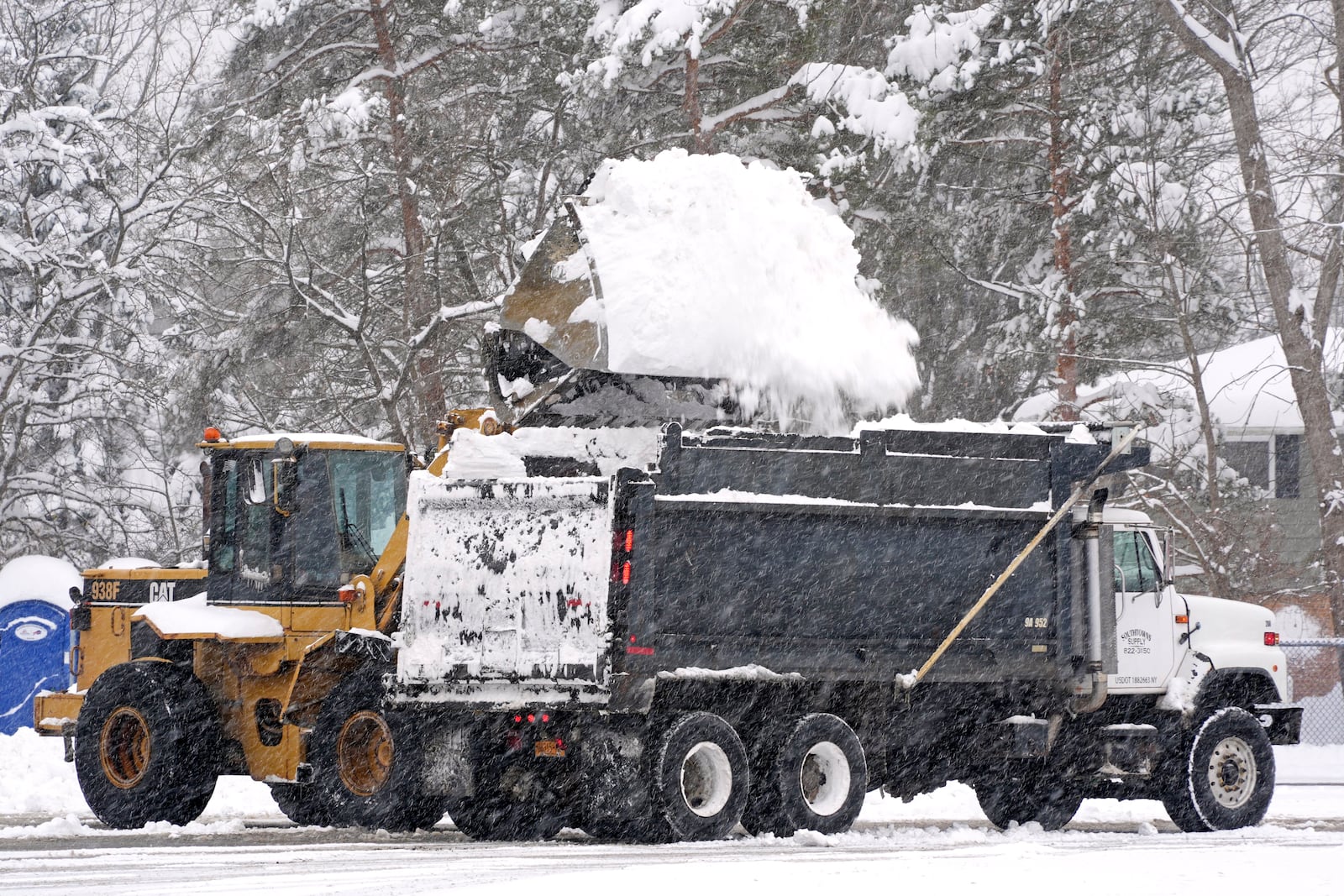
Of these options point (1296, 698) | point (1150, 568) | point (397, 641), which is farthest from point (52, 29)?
point (1296, 698)

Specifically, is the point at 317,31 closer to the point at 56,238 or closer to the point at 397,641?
the point at 56,238

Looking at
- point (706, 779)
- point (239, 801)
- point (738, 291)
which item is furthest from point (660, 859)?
point (239, 801)

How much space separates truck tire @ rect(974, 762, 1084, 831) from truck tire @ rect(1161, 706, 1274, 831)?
30.5 inches

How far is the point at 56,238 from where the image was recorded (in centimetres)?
2292

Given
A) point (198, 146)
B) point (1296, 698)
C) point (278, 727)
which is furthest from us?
point (1296, 698)

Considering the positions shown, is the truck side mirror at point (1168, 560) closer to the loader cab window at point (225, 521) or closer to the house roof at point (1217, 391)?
the house roof at point (1217, 391)

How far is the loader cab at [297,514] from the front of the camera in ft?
40.7

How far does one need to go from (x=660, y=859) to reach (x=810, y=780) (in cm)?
189

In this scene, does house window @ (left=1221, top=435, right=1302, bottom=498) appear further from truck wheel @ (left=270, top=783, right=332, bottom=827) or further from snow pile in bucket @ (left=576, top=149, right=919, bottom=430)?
truck wheel @ (left=270, top=783, right=332, bottom=827)

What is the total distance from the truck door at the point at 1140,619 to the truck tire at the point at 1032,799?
99 cm

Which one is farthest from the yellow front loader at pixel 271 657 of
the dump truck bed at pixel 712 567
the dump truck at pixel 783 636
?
the dump truck bed at pixel 712 567

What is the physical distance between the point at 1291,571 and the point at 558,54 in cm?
1302

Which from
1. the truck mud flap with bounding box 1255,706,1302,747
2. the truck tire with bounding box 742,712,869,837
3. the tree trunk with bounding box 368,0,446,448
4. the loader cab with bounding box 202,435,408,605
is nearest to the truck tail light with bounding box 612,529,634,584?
the truck tire with bounding box 742,712,869,837

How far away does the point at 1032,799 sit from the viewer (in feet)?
43.8
